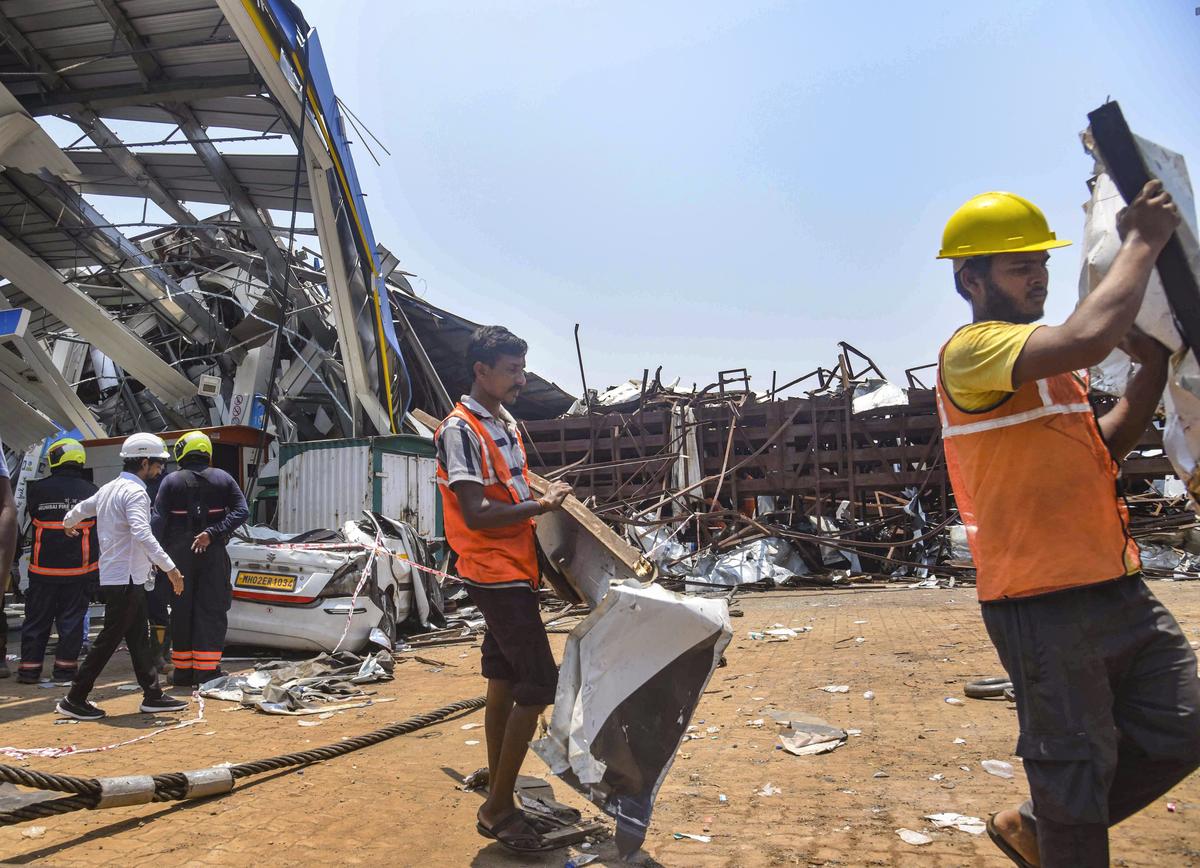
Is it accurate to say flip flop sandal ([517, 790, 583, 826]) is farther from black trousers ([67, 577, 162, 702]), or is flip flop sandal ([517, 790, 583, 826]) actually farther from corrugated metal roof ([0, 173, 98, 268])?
corrugated metal roof ([0, 173, 98, 268])

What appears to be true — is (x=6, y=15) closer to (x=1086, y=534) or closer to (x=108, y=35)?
(x=108, y=35)

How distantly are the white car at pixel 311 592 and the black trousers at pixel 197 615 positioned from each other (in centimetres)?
86

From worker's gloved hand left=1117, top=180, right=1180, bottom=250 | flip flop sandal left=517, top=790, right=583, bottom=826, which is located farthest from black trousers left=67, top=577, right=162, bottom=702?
worker's gloved hand left=1117, top=180, right=1180, bottom=250

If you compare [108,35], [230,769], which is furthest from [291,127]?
[230,769]

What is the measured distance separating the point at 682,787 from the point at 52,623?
226 inches

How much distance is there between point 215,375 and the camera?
1354cm

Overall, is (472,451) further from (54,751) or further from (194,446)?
(194,446)

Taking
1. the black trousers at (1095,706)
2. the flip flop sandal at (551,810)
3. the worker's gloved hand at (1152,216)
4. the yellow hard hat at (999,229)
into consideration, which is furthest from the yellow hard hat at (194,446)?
the worker's gloved hand at (1152,216)

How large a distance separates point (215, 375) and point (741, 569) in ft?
28.7

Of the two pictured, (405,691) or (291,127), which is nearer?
(405,691)

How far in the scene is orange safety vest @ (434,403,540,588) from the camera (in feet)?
9.90

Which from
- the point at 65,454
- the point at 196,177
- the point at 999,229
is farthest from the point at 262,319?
the point at 999,229

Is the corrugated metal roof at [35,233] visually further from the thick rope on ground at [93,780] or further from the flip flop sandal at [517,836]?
the flip flop sandal at [517,836]

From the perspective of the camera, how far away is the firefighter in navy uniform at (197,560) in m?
6.36
